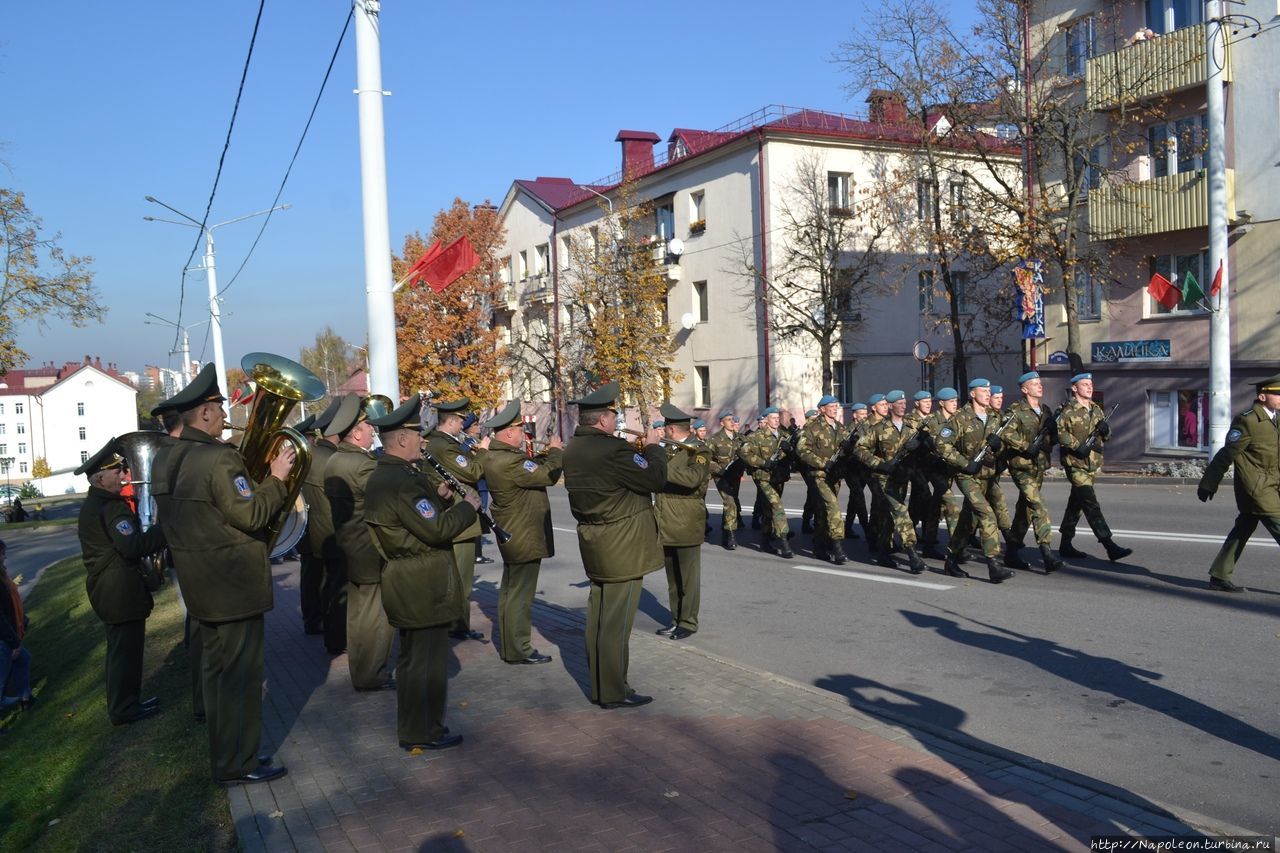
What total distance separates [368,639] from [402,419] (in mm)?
2094

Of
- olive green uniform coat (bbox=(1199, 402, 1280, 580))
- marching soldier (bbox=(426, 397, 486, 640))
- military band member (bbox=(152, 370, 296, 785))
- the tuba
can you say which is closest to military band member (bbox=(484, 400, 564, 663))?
marching soldier (bbox=(426, 397, 486, 640))

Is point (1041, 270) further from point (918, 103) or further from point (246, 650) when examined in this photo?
point (246, 650)

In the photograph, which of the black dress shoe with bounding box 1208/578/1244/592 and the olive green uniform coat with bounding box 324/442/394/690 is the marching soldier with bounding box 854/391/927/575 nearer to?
the black dress shoe with bounding box 1208/578/1244/592

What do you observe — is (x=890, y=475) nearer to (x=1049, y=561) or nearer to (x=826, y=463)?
(x=826, y=463)

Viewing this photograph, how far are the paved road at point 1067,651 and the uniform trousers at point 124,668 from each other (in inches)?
171

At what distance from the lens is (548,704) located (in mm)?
6828

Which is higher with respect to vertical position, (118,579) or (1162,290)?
(1162,290)

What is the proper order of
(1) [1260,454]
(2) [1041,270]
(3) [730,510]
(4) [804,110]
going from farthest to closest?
1. (4) [804,110]
2. (2) [1041,270]
3. (3) [730,510]
4. (1) [1260,454]

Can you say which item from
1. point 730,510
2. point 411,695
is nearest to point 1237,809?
point 411,695

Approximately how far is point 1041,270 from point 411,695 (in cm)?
2380

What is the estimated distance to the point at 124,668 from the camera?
23.3ft

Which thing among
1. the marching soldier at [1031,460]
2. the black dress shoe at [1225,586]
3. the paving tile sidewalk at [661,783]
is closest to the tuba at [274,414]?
the paving tile sidewalk at [661,783]

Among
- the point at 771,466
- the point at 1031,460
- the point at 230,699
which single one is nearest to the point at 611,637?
the point at 230,699

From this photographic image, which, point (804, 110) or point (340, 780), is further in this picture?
point (804, 110)
